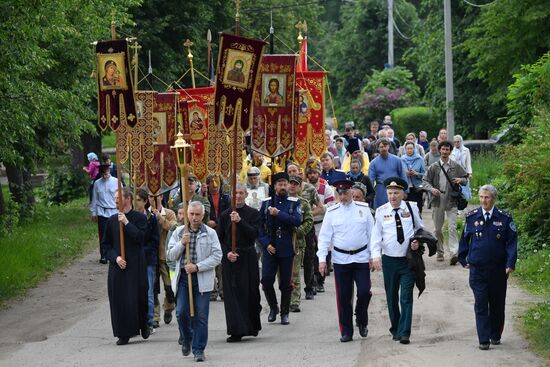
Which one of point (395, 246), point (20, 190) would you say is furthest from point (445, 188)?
point (20, 190)

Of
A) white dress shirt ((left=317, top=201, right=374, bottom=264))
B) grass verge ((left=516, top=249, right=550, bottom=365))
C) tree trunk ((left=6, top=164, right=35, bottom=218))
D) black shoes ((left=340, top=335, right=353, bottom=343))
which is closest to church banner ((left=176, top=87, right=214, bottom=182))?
grass verge ((left=516, top=249, right=550, bottom=365))

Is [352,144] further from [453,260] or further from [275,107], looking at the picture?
[275,107]

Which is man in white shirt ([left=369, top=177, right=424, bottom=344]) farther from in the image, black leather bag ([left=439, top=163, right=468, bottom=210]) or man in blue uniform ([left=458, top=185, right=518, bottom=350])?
black leather bag ([left=439, top=163, right=468, bottom=210])

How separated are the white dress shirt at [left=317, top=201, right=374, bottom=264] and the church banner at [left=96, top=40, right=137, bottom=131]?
298cm

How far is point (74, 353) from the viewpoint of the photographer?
48.2ft

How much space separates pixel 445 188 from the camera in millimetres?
21203

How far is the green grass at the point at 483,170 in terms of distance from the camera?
3042 cm

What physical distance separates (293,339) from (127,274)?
6.81 ft

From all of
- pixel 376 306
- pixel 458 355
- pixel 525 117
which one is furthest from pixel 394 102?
pixel 458 355

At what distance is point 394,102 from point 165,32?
22.6 meters

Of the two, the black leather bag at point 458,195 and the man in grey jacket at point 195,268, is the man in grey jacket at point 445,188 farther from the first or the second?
the man in grey jacket at point 195,268

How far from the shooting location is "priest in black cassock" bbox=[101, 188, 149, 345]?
15156 millimetres

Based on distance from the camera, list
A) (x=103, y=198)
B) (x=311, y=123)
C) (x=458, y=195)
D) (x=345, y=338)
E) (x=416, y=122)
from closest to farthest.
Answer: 1. (x=345, y=338)
2. (x=458, y=195)
3. (x=311, y=123)
4. (x=103, y=198)
5. (x=416, y=122)

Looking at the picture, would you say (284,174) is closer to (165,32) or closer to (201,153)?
(201,153)
